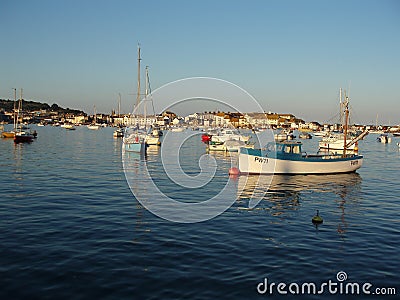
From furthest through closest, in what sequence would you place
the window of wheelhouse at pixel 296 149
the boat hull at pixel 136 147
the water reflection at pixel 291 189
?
the boat hull at pixel 136 147 → the window of wheelhouse at pixel 296 149 → the water reflection at pixel 291 189

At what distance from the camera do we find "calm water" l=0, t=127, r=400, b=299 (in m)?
12.3

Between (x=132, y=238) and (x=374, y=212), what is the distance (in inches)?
625

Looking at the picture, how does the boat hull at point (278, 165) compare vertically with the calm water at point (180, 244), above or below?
above

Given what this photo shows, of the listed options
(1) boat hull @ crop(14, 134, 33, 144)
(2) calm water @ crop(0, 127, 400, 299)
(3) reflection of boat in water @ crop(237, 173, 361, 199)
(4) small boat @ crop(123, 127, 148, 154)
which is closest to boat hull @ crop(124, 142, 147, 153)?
(4) small boat @ crop(123, 127, 148, 154)

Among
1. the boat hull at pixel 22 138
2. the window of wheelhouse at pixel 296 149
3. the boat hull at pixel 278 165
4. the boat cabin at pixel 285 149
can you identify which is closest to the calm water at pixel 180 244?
the boat hull at pixel 278 165

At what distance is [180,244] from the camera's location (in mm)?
16438

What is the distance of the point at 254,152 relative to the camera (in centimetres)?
3975

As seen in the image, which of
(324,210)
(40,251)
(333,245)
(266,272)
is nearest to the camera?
(266,272)

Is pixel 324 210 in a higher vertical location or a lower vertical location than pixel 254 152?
lower

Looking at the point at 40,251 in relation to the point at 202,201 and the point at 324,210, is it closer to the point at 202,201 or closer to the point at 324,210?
the point at 202,201

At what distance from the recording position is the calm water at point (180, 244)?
12.3 meters

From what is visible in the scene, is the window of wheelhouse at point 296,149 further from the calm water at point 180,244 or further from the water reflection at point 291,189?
the calm water at point 180,244

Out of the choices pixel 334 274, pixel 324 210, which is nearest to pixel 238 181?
pixel 324 210

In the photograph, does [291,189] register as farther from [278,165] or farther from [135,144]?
[135,144]
